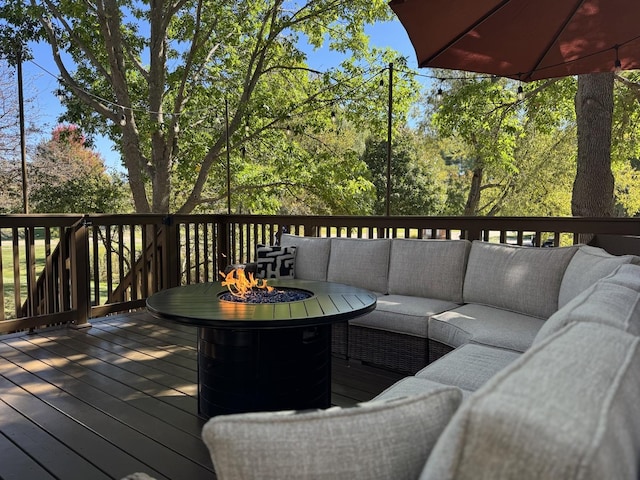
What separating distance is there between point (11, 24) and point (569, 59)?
8440 mm

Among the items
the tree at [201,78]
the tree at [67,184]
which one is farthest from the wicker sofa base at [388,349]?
the tree at [67,184]

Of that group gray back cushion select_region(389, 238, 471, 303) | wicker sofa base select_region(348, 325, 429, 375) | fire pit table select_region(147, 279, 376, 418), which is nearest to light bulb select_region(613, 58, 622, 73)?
gray back cushion select_region(389, 238, 471, 303)

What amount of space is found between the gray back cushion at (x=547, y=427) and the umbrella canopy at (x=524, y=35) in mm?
2496

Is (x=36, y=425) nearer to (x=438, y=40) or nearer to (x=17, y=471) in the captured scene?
(x=17, y=471)

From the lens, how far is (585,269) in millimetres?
2551

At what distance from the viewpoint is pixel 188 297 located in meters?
2.78

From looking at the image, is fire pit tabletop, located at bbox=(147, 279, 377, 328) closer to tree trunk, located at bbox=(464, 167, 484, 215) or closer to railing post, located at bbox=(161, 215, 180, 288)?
railing post, located at bbox=(161, 215, 180, 288)

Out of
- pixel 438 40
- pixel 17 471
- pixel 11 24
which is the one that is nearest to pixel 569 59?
pixel 438 40

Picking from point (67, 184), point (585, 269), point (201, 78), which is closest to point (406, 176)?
point (201, 78)

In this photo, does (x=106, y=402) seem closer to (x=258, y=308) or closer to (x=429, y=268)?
(x=258, y=308)

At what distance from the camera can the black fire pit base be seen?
2355mm

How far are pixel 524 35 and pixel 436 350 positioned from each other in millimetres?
2067

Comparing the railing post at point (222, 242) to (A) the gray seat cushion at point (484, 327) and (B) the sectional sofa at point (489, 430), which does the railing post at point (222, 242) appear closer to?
(A) the gray seat cushion at point (484, 327)

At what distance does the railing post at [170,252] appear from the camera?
17.4ft
